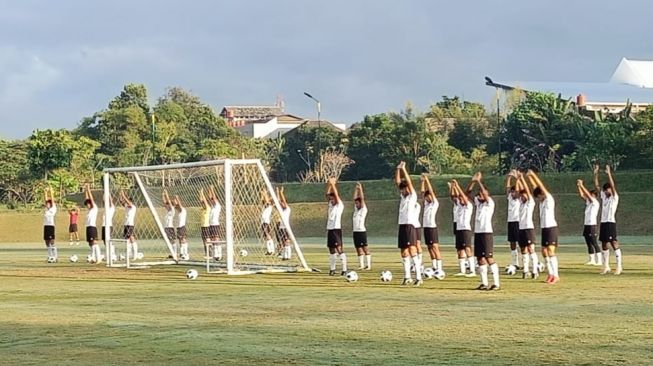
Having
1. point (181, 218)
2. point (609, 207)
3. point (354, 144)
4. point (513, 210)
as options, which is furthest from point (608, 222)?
point (354, 144)

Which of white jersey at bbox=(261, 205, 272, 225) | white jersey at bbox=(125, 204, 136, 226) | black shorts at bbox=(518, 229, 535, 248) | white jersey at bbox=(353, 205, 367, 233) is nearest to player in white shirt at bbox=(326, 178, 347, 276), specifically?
white jersey at bbox=(353, 205, 367, 233)

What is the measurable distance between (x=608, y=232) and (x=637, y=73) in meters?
117

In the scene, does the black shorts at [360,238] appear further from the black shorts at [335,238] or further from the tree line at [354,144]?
the tree line at [354,144]

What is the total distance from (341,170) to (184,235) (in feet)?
193

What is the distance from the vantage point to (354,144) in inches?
3639

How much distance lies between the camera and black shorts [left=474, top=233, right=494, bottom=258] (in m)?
20.0

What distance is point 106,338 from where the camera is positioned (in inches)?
543

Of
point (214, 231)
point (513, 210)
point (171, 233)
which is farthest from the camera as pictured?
point (171, 233)

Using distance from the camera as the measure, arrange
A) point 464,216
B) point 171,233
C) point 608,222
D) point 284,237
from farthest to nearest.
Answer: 1. point 171,233
2. point 284,237
3. point 608,222
4. point 464,216

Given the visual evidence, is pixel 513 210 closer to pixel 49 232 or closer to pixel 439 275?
pixel 439 275

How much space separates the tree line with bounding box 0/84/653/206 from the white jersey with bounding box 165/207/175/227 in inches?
1678

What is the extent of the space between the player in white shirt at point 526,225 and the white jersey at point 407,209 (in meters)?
2.38

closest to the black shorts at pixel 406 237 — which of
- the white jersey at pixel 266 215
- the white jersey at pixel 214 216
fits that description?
the white jersey at pixel 266 215

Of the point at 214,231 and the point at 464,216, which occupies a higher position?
the point at 464,216
